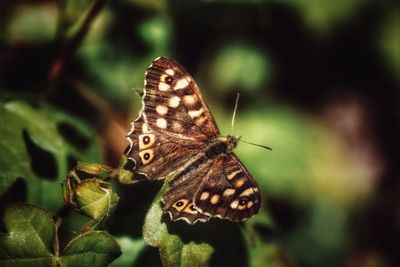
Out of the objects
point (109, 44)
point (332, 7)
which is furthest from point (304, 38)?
point (109, 44)

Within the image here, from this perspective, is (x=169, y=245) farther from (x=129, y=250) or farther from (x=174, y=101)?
(x=174, y=101)

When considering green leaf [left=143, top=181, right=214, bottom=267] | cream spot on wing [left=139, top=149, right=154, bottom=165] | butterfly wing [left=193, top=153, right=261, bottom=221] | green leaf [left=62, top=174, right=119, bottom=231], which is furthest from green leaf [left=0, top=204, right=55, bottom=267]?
butterfly wing [left=193, top=153, right=261, bottom=221]

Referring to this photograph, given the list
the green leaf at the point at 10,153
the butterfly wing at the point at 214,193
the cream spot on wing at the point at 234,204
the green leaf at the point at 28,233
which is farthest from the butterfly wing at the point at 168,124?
the green leaf at the point at 10,153

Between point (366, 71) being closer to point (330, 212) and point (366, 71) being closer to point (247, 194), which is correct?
point (330, 212)

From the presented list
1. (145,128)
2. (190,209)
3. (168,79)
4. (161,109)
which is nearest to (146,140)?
(145,128)

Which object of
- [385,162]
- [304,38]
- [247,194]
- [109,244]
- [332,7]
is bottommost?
[385,162]
